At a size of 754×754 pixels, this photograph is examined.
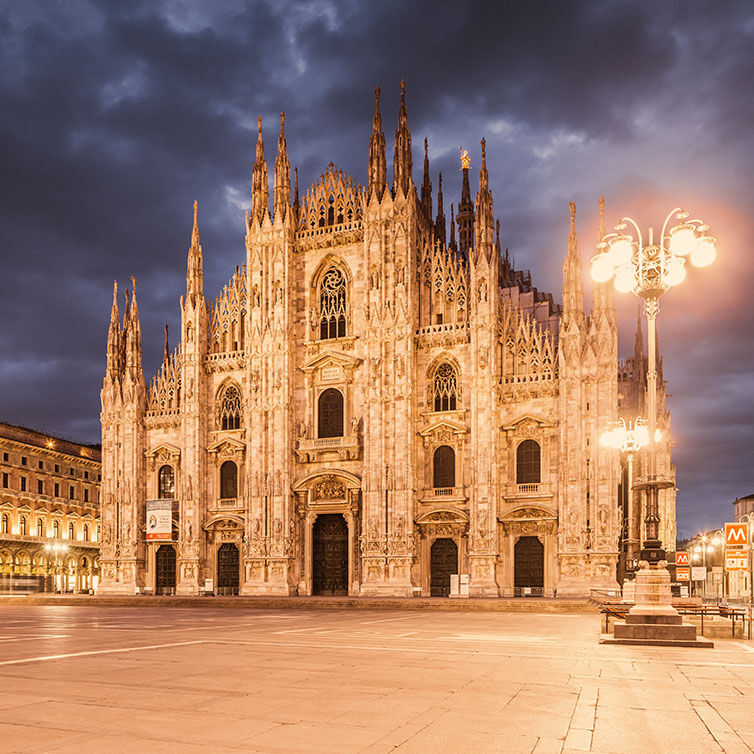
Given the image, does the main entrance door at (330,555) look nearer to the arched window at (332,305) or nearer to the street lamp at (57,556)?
the arched window at (332,305)

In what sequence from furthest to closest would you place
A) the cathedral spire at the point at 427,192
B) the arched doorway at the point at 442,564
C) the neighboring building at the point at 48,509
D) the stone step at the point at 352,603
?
the neighboring building at the point at 48,509 → the cathedral spire at the point at 427,192 → the arched doorway at the point at 442,564 → the stone step at the point at 352,603

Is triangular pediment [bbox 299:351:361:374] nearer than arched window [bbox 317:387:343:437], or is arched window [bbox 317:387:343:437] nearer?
triangular pediment [bbox 299:351:361:374]

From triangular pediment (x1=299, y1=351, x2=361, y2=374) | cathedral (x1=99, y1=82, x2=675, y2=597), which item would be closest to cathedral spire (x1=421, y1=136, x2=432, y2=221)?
cathedral (x1=99, y1=82, x2=675, y2=597)

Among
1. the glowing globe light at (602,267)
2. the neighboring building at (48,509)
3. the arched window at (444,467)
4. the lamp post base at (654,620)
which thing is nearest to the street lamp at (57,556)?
the neighboring building at (48,509)

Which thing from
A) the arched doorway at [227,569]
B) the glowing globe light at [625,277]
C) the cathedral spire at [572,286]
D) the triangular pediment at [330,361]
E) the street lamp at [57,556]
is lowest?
the street lamp at [57,556]

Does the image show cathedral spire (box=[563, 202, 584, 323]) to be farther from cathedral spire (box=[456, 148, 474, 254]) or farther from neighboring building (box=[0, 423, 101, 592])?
neighboring building (box=[0, 423, 101, 592])

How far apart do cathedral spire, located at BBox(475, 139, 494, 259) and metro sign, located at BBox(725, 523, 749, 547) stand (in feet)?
87.7

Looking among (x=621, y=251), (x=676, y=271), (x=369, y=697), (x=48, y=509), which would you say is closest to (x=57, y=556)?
(x=48, y=509)

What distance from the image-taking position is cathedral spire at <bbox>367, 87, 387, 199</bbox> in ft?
155

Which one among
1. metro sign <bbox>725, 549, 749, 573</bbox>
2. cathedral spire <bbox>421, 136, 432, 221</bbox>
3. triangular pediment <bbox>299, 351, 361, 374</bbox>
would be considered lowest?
metro sign <bbox>725, 549, 749, 573</bbox>

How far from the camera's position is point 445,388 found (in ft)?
149

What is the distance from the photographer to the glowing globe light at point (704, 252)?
17.6 metres

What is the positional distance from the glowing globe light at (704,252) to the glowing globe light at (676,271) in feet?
1.35

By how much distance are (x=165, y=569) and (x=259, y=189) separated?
2344 cm
